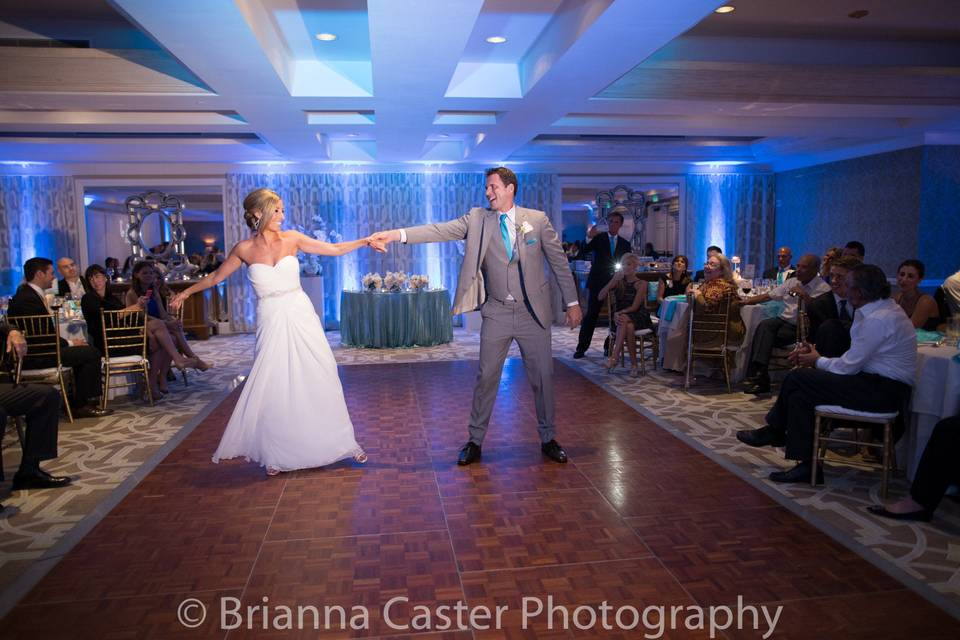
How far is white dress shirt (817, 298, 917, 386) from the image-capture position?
360 centimetres

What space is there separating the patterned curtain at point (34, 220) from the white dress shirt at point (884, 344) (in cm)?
1246

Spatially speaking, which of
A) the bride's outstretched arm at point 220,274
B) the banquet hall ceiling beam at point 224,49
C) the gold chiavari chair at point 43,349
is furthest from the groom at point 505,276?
the gold chiavari chair at point 43,349

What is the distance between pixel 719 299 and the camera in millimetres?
6477

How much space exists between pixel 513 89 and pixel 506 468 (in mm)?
4217

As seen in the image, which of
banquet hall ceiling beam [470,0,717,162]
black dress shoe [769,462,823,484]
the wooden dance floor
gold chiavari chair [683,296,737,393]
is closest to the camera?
the wooden dance floor

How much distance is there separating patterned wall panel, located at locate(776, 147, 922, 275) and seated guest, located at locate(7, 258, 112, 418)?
35.9ft

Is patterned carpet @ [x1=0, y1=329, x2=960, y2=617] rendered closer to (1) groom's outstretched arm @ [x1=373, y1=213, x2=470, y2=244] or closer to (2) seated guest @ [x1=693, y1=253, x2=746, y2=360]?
(2) seated guest @ [x1=693, y1=253, x2=746, y2=360]

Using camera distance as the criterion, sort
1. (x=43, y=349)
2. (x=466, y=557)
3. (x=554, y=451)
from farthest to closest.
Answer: (x=43, y=349), (x=554, y=451), (x=466, y=557)

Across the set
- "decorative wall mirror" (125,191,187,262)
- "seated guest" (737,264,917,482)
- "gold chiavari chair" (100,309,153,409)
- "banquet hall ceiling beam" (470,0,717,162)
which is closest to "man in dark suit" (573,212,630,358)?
"banquet hall ceiling beam" (470,0,717,162)

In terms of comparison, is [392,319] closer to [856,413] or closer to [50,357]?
[50,357]

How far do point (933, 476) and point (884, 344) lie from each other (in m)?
0.72

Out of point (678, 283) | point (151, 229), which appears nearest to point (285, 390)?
point (678, 283)

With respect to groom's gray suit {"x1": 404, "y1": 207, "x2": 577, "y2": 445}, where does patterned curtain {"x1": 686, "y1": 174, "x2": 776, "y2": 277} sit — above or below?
above

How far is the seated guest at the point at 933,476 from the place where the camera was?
3.23 metres
